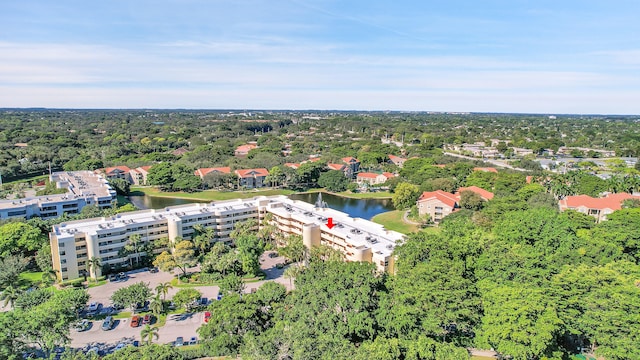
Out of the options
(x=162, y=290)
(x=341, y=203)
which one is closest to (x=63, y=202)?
(x=162, y=290)

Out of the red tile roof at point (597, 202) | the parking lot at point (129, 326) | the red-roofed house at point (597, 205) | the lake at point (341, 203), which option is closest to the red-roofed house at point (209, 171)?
the lake at point (341, 203)

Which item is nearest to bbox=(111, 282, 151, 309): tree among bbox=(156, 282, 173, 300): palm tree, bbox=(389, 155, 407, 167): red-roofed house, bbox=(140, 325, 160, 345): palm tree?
bbox=(156, 282, 173, 300): palm tree

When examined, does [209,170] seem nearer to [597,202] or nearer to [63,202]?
[63,202]

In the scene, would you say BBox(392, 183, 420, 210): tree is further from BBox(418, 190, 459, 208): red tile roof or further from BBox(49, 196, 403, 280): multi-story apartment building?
BBox(49, 196, 403, 280): multi-story apartment building

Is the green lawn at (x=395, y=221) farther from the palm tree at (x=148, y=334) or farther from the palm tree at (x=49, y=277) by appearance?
the palm tree at (x=49, y=277)

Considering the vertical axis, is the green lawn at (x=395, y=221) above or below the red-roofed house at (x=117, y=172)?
below

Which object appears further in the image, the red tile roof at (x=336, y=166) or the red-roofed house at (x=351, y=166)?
the red-roofed house at (x=351, y=166)
